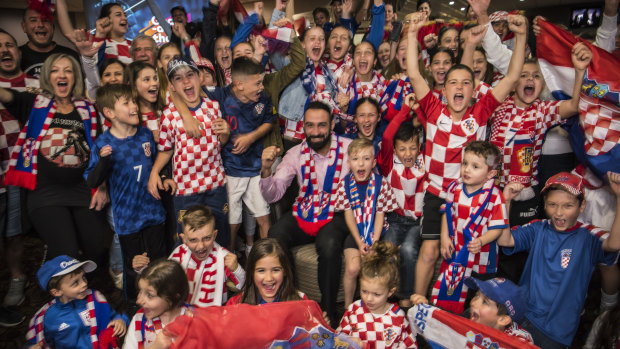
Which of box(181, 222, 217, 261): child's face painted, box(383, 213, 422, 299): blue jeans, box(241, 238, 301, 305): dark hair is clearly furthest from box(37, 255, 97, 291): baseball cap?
box(383, 213, 422, 299): blue jeans

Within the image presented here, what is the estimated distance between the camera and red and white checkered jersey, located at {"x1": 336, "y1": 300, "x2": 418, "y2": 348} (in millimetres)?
2391

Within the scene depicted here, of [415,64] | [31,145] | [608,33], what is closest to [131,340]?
[31,145]

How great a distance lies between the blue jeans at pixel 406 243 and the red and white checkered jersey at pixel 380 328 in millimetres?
668

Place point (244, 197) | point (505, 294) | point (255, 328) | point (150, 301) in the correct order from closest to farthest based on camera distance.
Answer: point (255, 328)
point (505, 294)
point (150, 301)
point (244, 197)

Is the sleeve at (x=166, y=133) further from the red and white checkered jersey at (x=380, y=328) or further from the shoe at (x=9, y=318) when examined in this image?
the red and white checkered jersey at (x=380, y=328)

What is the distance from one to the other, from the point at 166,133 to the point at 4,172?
1306 millimetres

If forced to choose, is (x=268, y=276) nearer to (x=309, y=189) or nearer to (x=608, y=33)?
(x=309, y=189)

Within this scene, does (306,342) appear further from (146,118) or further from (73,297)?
(146,118)

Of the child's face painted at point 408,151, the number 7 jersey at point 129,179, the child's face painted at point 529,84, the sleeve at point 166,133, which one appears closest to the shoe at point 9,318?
the number 7 jersey at point 129,179

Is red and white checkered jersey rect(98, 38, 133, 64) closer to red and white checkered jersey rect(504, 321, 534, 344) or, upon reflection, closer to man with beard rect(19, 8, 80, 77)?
man with beard rect(19, 8, 80, 77)

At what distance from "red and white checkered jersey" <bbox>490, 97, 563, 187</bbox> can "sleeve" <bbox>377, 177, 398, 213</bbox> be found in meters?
0.94

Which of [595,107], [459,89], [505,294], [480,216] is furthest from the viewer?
[459,89]

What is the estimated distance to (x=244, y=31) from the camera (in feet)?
14.0

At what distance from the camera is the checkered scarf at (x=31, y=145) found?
Result: 3.11 meters
